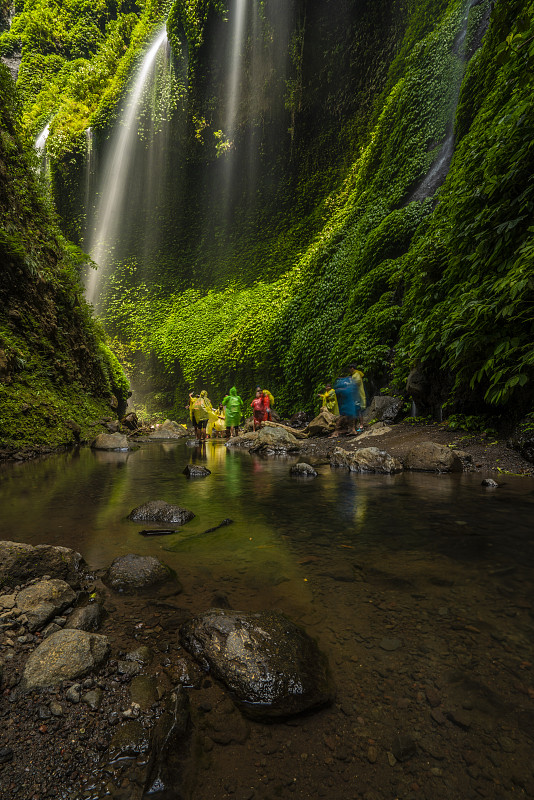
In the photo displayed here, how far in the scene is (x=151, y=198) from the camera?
27.4 meters

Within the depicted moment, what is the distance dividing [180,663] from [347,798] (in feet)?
2.65

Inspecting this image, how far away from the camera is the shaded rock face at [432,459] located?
5.62 meters

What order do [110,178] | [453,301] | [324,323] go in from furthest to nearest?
[110,178], [324,323], [453,301]

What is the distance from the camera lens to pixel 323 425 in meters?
11.6

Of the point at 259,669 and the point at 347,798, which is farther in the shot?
the point at 259,669

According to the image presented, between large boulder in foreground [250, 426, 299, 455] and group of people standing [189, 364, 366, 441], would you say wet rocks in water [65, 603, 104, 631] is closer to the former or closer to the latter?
large boulder in foreground [250, 426, 299, 455]

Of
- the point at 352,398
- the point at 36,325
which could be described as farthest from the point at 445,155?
the point at 36,325

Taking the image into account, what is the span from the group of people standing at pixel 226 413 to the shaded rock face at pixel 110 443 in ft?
10.1

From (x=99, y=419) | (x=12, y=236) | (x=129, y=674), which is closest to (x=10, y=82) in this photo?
(x=12, y=236)

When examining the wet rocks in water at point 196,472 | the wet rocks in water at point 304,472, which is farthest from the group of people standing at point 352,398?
the wet rocks in water at point 196,472

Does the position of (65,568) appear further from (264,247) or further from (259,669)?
(264,247)

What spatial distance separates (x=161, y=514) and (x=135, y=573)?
1.41m

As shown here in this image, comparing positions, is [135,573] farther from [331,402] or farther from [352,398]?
[331,402]

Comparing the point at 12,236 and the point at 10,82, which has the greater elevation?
the point at 10,82
